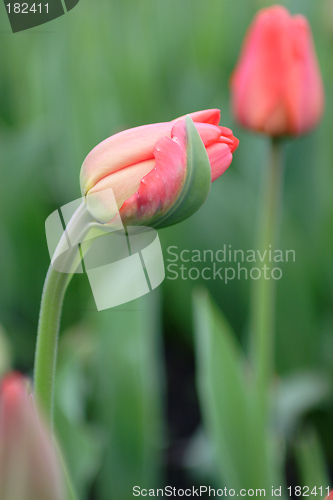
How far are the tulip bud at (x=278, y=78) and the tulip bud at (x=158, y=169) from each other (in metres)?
0.36

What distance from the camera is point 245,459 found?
435mm

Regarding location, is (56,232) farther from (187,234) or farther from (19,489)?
(187,234)

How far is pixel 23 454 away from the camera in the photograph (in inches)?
5.5

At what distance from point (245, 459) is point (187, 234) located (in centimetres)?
39

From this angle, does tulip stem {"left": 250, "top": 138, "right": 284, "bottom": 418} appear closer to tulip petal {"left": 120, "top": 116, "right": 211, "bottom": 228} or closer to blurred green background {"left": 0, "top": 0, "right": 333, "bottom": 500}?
blurred green background {"left": 0, "top": 0, "right": 333, "bottom": 500}

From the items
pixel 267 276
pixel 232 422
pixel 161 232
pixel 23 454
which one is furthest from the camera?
pixel 161 232

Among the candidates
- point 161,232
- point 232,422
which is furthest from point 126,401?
point 161,232

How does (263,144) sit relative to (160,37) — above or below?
below

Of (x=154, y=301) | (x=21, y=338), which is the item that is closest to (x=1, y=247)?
(x=21, y=338)

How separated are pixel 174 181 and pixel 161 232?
1.88 feet

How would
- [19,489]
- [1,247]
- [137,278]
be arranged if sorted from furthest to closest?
[1,247], [137,278], [19,489]

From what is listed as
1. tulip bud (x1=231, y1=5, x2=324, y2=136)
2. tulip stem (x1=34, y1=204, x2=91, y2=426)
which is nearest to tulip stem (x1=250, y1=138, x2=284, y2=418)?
tulip bud (x1=231, y1=5, x2=324, y2=136)

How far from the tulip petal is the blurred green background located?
1.06 ft

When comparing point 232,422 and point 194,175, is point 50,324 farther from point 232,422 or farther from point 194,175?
point 232,422
